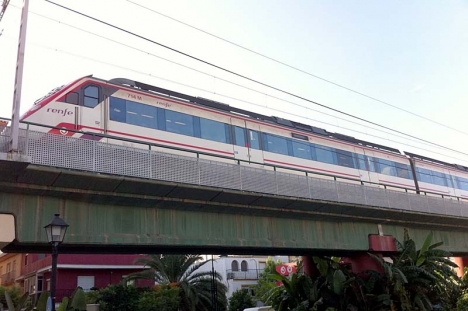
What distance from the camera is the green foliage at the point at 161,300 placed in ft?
91.6

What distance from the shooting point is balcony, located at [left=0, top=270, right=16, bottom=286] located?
143ft

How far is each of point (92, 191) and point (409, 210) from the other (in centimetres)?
1448

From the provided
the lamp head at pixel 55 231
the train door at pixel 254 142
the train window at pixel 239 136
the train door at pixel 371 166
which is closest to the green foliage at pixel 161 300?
the train door at pixel 254 142

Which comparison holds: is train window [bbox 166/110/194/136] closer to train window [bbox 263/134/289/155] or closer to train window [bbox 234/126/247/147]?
train window [bbox 234/126/247/147]

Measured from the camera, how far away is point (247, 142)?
2148 cm

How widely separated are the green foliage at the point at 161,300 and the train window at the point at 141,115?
14018 mm

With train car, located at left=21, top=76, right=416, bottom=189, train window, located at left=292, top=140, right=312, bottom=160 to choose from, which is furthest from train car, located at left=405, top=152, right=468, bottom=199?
train window, located at left=292, top=140, right=312, bottom=160

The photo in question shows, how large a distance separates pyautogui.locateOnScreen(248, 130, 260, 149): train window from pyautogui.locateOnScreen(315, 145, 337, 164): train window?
4514 millimetres

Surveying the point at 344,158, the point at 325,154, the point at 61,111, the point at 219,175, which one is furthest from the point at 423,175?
the point at 61,111

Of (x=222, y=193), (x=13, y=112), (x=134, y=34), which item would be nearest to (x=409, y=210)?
(x=222, y=193)

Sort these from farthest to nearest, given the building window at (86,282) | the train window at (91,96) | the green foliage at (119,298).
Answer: the building window at (86,282) < the green foliage at (119,298) < the train window at (91,96)

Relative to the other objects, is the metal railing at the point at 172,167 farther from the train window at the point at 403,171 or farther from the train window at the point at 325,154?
the train window at the point at 403,171

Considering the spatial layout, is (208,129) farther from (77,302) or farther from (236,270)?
(236,270)

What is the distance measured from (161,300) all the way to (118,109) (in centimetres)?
1499
